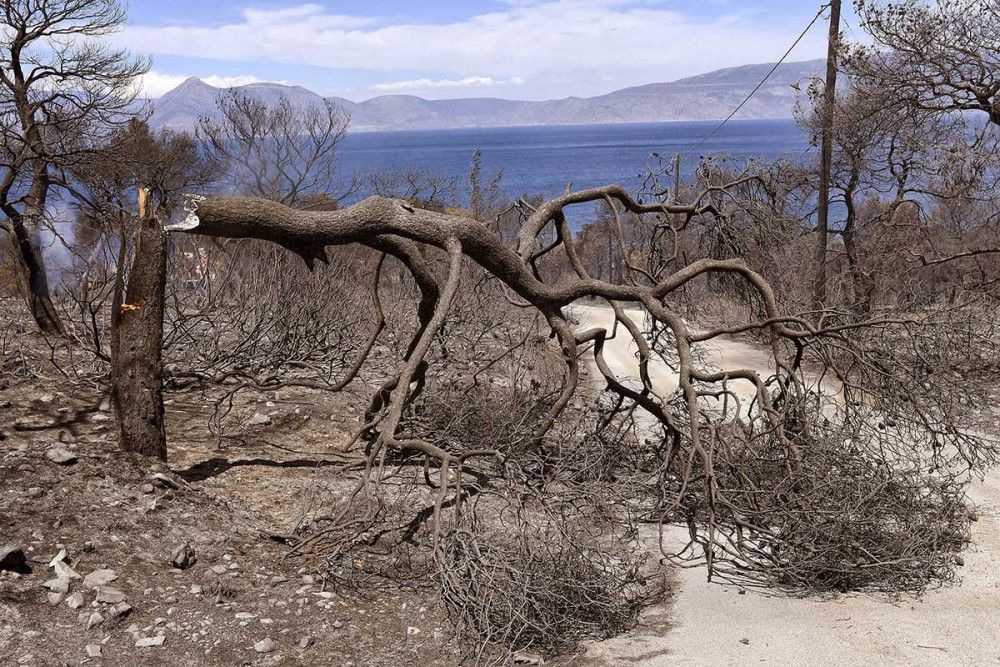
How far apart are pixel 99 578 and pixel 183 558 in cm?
57

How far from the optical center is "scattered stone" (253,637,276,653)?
5754 millimetres

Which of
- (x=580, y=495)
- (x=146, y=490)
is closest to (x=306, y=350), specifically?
(x=146, y=490)

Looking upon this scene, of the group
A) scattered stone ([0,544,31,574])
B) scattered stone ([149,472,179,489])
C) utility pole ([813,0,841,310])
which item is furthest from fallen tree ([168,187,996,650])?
utility pole ([813,0,841,310])

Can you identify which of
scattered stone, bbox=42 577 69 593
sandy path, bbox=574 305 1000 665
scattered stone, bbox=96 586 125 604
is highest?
scattered stone, bbox=42 577 69 593

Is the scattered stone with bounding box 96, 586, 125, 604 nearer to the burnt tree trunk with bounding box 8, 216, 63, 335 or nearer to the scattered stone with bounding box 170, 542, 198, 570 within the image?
the scattered stone with bounding box 170, 542, 198, 570

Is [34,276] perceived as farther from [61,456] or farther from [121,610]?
[121,610]

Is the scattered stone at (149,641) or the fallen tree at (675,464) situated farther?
the fallen tree at (675,464)

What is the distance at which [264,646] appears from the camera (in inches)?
228

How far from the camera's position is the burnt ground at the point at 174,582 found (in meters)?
5.66

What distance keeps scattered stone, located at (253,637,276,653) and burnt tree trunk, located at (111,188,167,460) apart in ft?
8.51

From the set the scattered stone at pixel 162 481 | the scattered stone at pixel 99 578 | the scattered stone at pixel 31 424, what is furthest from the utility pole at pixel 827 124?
the scattered stone at pixel 99 578

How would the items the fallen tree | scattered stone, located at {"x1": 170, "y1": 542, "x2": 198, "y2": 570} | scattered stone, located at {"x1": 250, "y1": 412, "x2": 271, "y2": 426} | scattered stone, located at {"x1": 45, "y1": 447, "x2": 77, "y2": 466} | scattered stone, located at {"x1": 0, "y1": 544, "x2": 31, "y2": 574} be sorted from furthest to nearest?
scattered stone, located at {"x1": 250, "y1": 412, "x2": 271, "y2": 426} < scattered stone, located at {"x1": 45, "y1": 447, "x2": 77, "y2": 466} < the fallen tree < scattered stone, located at {"x1": 170, "y1": 542, "x2": 198, "y2": 570} < scattered stone, located at {"x1": 0, "y1": 544, "x2": 31, "y2": 574}

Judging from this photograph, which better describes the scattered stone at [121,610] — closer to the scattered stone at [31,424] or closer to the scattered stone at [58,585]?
the scattered stone at [58,585]

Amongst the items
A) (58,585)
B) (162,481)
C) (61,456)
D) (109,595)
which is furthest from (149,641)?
(61,456)
